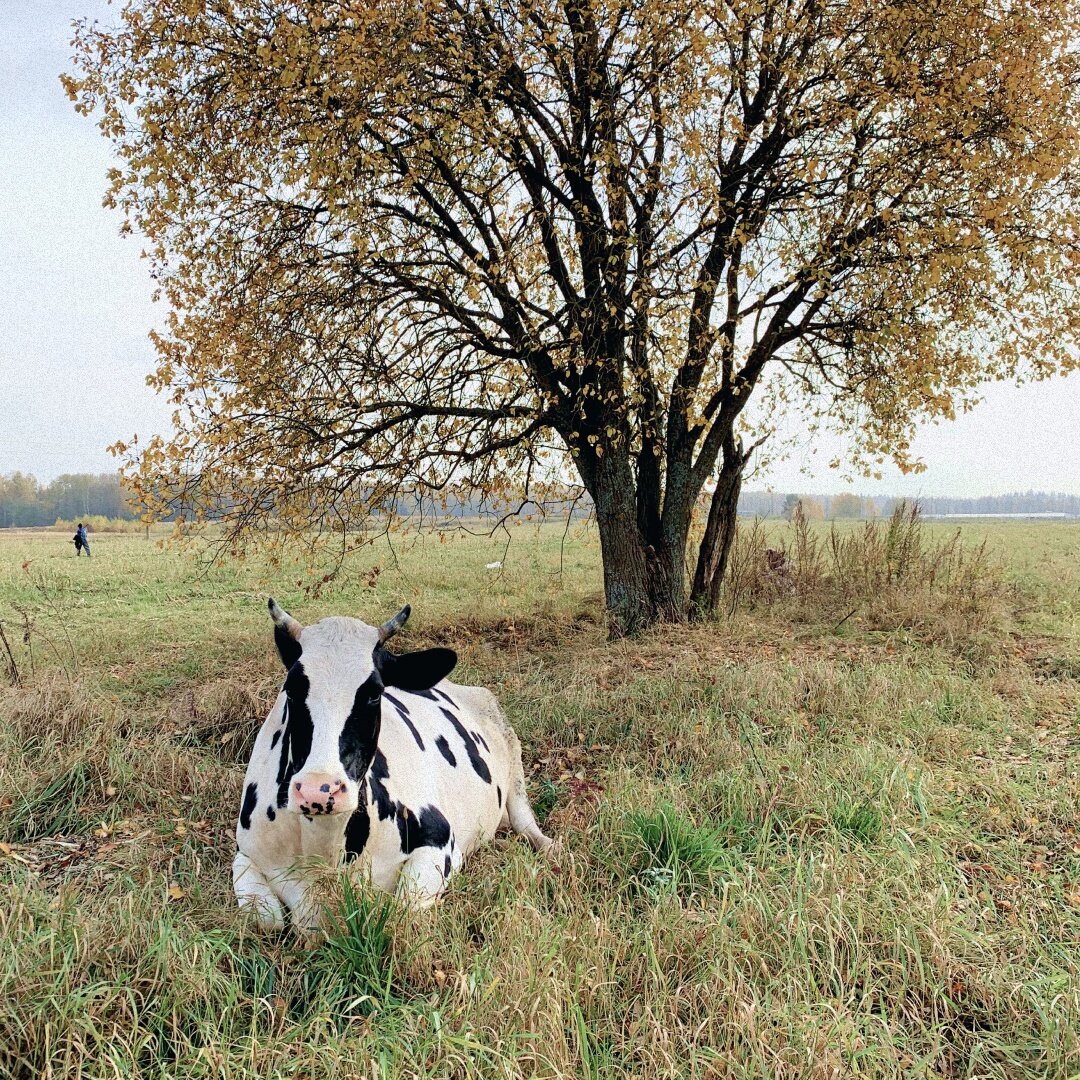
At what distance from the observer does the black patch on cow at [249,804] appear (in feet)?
12.7

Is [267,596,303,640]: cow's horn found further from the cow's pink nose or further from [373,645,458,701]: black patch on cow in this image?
the cow's pink nose

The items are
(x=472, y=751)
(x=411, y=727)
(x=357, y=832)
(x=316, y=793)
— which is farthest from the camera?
(x=472, y=751)

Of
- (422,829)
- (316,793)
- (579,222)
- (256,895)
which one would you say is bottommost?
(256,895)

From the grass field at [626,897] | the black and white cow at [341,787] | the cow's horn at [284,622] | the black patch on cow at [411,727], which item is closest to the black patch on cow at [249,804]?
the black and white cow at [341,787]

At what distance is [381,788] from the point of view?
3.97m

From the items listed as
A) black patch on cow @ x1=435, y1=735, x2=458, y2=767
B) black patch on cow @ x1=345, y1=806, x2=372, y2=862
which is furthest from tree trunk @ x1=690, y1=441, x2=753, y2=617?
black patch on cow @ x1=345, y1=806, x2=372, y2=862

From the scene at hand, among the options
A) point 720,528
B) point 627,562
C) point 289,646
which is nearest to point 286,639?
point 289,646

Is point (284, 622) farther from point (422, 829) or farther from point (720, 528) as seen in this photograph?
point (720, 528)

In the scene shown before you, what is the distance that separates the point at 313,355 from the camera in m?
10.5

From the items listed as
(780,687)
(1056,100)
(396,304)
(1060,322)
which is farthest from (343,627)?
(1060,322)

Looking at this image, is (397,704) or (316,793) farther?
(397,704)

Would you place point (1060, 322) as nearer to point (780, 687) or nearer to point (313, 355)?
point (780, 687)

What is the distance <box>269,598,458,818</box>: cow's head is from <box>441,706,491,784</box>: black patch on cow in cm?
109

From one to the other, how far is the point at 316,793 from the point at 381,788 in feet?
2.48
